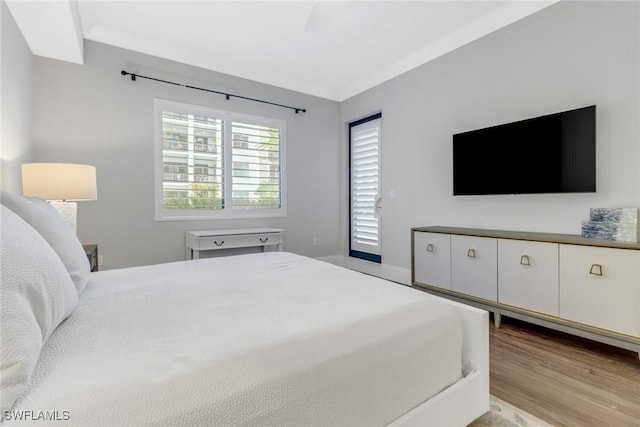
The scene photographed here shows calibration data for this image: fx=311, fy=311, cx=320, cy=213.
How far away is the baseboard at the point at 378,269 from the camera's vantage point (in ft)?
12.2

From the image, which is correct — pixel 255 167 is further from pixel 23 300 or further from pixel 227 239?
pixel 23 300

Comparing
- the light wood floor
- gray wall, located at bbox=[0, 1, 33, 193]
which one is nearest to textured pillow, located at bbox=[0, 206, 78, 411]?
gray wall, located at bbox=[0, 1, 33, 193]

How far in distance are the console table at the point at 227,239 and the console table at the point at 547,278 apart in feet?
5.86

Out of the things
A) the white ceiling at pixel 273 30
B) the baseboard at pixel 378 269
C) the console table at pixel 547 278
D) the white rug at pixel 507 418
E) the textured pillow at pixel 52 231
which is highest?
the white ceiling at pixel 273 30

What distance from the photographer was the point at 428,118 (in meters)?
3.47

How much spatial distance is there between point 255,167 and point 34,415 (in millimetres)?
3543

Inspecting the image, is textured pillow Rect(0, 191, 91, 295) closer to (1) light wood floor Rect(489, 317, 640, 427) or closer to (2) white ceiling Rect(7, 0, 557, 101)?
(2) white ceiling Rect(7, 0, 557, 101)

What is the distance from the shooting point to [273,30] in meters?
3.05

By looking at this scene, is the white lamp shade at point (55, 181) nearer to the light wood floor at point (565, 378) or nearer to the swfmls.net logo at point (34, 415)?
A: the swfmls.net logo at point (34, 415)

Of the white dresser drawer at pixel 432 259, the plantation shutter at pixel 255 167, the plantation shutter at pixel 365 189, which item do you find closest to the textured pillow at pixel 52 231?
the plantation shutter at pixel 255 167

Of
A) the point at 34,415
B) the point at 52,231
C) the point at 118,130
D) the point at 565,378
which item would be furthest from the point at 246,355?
the point at 118,130

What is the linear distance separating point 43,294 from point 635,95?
10.8 ft

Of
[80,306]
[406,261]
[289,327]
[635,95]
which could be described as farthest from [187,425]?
[406,261]

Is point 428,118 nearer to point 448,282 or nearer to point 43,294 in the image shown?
point 448,282
